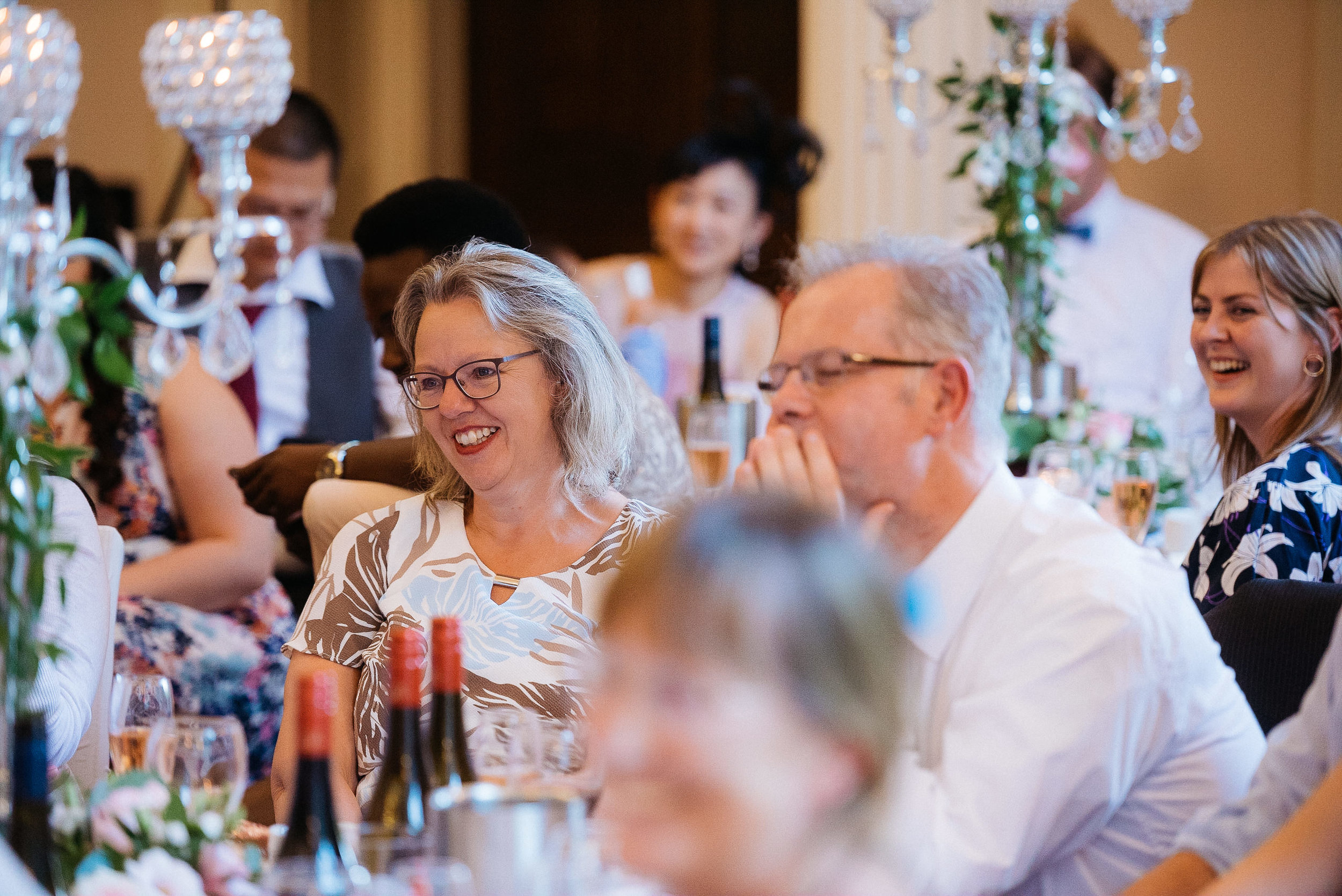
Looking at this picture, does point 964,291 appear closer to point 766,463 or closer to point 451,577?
point 766,463

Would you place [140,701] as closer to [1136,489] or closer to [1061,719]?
[1061,719]

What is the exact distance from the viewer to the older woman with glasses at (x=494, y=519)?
2051 mm

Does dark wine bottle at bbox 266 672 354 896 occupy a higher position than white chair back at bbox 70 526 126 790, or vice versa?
dark wine bottle at bbox 266 672 354 896

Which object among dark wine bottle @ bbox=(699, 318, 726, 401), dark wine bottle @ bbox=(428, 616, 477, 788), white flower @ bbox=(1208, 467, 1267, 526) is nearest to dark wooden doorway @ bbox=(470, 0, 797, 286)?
dark wine bottle @ bbox=(699, 318, 726, 401)

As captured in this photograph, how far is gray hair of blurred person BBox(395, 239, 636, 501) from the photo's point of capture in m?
2.18

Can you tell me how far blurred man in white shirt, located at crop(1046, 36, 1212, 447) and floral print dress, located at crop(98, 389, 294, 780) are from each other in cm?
272

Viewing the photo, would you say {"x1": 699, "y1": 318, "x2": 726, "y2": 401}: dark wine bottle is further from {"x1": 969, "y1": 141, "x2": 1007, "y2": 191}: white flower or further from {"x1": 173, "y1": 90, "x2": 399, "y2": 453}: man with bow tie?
{"x1": 173, "y1": 90, "x2": 399, "y2": 453}: man with bow tie

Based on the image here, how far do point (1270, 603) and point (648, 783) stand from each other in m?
1.24

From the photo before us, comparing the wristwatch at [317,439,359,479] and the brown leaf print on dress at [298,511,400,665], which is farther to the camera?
the wristwatch at [317,439,359,479]

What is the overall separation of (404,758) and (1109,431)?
2444 mm

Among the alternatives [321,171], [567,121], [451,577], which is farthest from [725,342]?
[451,577]

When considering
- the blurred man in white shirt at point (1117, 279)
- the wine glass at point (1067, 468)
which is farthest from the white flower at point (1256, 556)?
the blurred man in white shirt at point (1117, 279)

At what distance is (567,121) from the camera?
698cm

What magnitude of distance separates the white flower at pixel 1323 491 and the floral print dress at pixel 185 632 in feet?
6.72
